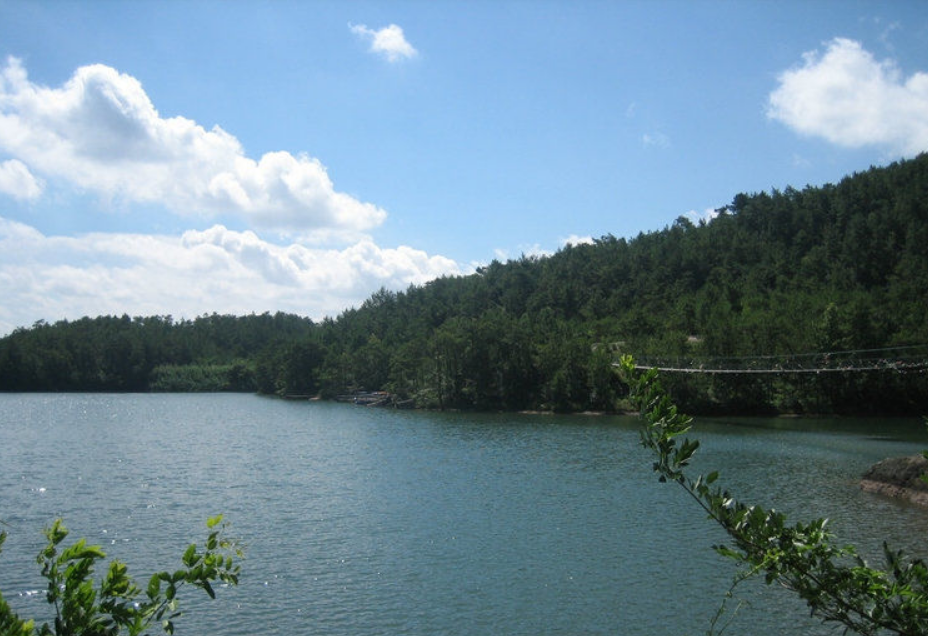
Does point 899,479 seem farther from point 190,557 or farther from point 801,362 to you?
point 801,362

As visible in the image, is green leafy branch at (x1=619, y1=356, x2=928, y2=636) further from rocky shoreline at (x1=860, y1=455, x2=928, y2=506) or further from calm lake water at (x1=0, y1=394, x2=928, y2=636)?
rocky shoreline at (x1=860, y1=455, x2=928, y2=506)

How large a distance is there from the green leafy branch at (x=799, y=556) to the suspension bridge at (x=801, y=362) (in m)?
48.1

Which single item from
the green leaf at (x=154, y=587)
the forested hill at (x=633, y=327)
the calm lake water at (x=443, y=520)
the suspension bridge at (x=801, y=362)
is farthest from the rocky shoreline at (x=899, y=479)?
the forested hill at (x=633, y=327)

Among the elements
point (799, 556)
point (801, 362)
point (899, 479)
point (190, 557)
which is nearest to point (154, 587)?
point (190, 557)

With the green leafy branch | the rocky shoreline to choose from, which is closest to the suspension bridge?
the rocky shoreline

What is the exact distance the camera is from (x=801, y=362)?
184 feet

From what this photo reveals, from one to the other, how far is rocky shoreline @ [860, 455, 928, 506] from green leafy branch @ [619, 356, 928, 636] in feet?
80.8

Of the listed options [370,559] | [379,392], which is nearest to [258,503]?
[370,559]

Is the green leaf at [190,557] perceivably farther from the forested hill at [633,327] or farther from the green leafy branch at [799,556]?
the forested hill at [633,327]

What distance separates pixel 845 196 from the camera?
3531 inches

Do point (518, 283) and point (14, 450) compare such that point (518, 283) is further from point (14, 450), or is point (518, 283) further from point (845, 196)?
point (14, 450)

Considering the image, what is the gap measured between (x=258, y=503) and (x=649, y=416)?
2411 cm

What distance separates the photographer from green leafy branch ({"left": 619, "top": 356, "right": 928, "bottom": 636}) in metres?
3.97

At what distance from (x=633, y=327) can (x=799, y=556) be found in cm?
7542
